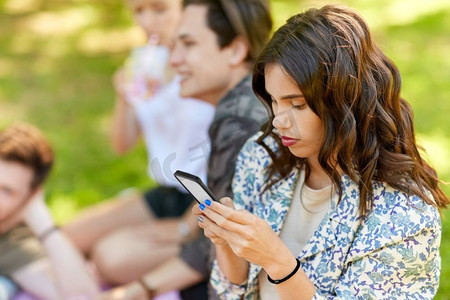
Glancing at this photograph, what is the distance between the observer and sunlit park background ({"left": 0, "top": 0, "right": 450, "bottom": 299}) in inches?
188

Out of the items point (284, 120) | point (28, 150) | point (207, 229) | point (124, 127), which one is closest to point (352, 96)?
point (284, 120)

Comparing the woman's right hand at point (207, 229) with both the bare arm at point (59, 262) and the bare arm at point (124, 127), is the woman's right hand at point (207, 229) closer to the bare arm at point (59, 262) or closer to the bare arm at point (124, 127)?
the bare arm at point (59, 262)

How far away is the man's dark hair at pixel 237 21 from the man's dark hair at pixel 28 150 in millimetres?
1042

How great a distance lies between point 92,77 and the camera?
6.46 metres

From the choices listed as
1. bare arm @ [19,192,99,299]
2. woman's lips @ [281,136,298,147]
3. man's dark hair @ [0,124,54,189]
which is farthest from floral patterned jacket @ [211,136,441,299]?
man's dark hair @ [0,124,54,189]

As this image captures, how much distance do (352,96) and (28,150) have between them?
73.1 inches

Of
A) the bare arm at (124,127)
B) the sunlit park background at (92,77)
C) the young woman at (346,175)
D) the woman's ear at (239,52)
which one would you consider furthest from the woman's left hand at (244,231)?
the bare arm at (124,127)

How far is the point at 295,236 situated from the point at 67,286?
55.4 inches

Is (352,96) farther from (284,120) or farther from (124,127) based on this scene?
(124,127)

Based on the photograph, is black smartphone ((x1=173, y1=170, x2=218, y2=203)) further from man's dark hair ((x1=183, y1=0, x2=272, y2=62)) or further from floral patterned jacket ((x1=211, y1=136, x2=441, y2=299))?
man's dark hair ((x1=183, y1=0, x2=272, y2=62))

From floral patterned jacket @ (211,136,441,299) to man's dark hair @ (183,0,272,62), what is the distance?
0.99 metres

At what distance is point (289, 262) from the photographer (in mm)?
1976

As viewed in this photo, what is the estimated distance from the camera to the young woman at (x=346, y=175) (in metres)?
1.96

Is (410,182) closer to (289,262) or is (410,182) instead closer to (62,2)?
(289,262)
